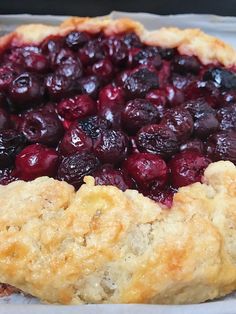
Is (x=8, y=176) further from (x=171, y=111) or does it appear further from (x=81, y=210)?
(x=171, y=111)

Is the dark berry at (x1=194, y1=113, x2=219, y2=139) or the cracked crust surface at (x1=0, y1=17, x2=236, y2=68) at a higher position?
the cracked crust surface at (x1=0, y1=17, x2=236, y2=68)

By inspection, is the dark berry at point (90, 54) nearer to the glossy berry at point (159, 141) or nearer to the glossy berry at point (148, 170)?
the glossy berry at point (159, 141)

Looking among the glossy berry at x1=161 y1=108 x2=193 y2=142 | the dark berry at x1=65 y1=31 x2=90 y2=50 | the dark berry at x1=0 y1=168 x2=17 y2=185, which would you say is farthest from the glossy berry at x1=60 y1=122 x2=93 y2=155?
the dark berry at x1=65 y1=31 x2=90 y2=50

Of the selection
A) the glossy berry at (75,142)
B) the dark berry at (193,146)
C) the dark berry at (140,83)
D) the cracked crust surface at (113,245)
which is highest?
the dark berry at (140,83)

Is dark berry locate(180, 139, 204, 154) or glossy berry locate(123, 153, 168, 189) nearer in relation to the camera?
glossy berry locate(123, 153, 168, 189)

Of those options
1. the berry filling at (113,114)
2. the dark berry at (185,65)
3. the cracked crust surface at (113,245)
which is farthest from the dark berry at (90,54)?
the cracked crust surface at (113,245)

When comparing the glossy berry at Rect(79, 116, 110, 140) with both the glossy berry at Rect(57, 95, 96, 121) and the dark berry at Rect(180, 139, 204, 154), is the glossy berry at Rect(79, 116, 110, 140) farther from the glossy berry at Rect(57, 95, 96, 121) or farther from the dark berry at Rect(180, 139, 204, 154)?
the dark berry at Rect(180, 139, 204, 154)

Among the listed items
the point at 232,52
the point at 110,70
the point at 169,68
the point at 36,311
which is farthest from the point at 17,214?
the point at 232,52

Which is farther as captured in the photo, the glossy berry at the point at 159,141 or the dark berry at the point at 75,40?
the dark berry at the point at 75,40
